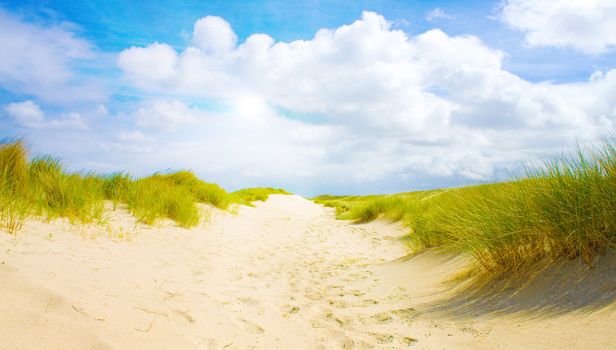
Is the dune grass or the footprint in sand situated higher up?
the dune grass

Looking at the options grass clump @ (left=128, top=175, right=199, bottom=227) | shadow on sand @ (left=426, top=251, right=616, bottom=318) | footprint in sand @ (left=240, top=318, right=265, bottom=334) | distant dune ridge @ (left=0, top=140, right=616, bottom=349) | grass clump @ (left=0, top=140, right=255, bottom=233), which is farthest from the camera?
grass clump @ (left=128, top=175, right=199, bottom=227)

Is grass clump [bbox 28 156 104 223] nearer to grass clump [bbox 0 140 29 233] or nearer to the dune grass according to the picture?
grass clump [bbox 0 140 29 233]

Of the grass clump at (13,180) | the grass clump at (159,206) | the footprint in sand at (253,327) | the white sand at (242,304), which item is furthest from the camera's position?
the grass clump at (159,206)

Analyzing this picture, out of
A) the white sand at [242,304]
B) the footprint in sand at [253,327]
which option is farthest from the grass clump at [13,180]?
the footprint in sand at [253,327]

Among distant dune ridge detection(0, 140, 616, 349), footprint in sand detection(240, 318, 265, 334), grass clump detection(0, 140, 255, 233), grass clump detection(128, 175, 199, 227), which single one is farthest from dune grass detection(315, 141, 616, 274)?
grass clump detection(128, 175, 199, 227)

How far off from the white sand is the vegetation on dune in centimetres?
34

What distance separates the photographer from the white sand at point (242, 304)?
2.31 m

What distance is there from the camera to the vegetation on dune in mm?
4848

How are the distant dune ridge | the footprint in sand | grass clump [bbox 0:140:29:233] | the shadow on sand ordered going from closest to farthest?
1. the distant dune ridge
2. the shadow on sand
3. the footprint in sand
4. grass clump [bbox 0:140:29:233]

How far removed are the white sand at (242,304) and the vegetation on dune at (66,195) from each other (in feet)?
1.13

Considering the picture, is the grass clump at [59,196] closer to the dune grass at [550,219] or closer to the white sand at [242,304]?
the white sand at [242,304]

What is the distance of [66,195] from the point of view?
226 inches

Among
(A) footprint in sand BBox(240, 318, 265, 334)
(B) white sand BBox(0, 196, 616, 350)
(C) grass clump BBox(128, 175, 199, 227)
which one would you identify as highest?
(C) grass clump BBox(128, 175, 199, 227)

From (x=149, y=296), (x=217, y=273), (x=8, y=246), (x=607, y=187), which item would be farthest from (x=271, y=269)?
(x=607, y=187)
